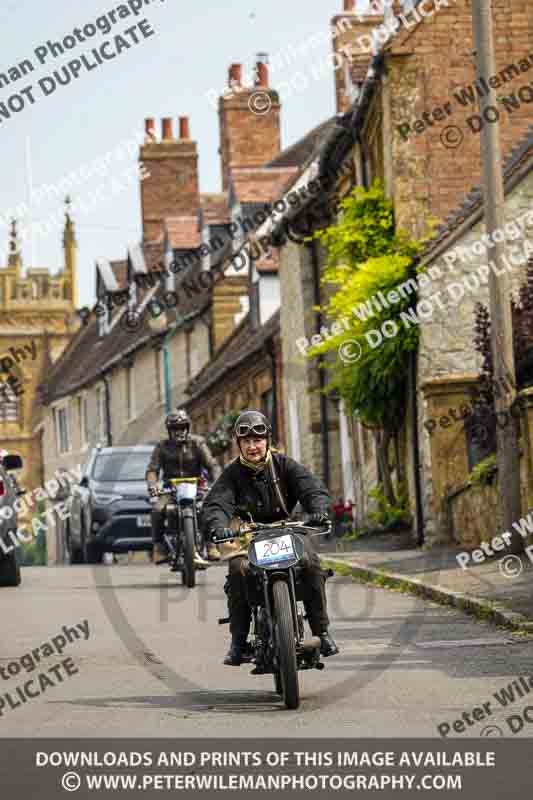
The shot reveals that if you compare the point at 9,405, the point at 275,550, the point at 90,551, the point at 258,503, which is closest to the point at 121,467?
the point at 90,551

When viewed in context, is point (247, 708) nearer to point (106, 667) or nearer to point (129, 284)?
point (106, 667)

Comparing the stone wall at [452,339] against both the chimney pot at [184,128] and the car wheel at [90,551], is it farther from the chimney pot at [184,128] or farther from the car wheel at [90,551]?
the chimney pot at [184,128]

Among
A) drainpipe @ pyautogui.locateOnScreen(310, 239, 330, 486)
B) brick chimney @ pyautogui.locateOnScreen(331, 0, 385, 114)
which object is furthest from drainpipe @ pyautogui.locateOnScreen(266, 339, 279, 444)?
brick chimney @ pyautogui.locateOnScreen(331, 0, 385, 114)

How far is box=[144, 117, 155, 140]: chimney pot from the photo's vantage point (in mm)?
54188

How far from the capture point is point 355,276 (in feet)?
76.7

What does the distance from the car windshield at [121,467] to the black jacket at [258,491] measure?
16538 mm

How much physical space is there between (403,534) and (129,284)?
114ft

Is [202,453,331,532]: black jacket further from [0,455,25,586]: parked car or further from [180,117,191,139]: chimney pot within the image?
[180,117,191,139]: chimney pot

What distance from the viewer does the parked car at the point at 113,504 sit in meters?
25.5

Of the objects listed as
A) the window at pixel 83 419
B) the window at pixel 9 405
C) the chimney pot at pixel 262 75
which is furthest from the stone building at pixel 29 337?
the chimney pot at pixel 262 75

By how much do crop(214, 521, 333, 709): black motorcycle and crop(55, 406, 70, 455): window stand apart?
60.9 metres
